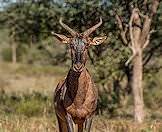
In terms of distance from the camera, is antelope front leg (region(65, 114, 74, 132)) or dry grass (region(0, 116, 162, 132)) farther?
dry grass (region(0, 116, 162, 132))

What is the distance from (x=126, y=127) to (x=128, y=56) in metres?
3.13

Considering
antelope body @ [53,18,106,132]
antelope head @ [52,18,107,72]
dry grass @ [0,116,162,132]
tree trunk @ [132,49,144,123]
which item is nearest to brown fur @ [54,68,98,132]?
antelope body @ [53,18,106,132]

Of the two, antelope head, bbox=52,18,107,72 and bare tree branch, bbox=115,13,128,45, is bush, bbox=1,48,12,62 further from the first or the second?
antelope head, bbox=52,18,107,72

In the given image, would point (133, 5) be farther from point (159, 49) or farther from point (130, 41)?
point (159, 49)

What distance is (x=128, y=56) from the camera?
15.8m

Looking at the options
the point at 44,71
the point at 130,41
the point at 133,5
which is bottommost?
the point at 44,71

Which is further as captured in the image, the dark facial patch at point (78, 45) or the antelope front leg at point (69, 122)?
the antelope front leg at point (69, 122)

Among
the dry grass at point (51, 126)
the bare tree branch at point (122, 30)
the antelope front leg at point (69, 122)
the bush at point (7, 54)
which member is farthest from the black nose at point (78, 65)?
the bush at point (7, 54)

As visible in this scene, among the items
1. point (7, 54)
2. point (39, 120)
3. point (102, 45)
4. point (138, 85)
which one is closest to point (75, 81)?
point (39, 120)

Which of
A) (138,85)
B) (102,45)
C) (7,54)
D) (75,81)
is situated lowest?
(7,54)

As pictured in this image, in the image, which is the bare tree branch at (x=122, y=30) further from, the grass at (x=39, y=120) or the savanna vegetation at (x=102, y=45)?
the grass at (x=39, y=120)

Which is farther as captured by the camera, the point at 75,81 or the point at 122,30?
the point at 122,30

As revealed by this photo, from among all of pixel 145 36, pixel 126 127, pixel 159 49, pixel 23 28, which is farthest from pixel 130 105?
pixel 126 127

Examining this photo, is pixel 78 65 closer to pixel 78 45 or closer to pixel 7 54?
pixel 78 45
